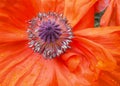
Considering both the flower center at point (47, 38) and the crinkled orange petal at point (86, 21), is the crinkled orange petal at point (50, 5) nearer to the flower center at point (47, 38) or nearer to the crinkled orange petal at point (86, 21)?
the flower center at point (47, 38)

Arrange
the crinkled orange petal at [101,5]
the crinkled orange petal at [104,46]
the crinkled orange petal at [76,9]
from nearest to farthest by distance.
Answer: the crinkled orange petal at [104,46] → the crinkled orange petal at [76,9] → the crinkled orange petal at [101,5]

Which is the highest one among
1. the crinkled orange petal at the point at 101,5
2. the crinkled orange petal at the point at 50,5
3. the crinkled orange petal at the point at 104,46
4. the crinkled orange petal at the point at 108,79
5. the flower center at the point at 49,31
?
the crinkled orange petal at the point at 50,5

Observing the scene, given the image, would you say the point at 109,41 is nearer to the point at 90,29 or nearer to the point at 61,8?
the point at 90,29

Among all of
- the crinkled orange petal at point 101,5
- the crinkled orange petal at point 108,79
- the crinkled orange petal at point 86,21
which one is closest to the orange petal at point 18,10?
the crinkled orange petal at point 86,21

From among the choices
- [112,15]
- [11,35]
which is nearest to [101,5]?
[112,15]

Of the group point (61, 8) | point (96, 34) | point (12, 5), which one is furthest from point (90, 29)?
point (12, 5)

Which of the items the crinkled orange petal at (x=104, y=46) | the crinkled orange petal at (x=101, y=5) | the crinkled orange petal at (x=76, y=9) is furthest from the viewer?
the crinkled orange petal at (x=101, y=5)

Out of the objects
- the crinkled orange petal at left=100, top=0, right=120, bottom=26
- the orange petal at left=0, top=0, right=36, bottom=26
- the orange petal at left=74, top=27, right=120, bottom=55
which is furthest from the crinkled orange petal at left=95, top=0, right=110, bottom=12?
the orange petal at left=0, top=0, right=36, bottom=26

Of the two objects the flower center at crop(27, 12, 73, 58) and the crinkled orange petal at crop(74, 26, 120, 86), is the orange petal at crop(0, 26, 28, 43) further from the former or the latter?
the crinkled orange petal at crop(74, 26, 120, 86)
